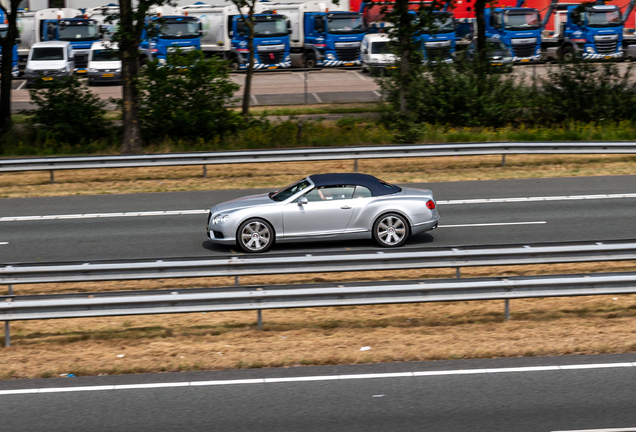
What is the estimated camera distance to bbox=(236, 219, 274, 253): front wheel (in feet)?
41.7

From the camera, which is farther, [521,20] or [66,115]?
[521,20]

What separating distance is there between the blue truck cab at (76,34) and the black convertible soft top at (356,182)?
29.4 m

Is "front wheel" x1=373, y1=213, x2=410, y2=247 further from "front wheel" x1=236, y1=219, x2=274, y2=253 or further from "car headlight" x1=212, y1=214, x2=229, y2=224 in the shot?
"car headlight" x1=212, y1=214, x2=229, y2=224

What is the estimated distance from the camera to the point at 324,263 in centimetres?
990

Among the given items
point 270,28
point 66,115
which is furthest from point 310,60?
point 66,115

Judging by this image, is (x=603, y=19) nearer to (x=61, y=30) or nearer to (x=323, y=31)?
(x=323, y=31)

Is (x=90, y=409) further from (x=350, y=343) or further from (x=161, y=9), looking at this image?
(x=161, y=9)

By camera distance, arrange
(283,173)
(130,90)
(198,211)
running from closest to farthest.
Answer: (198,211) < (283,173) < (130,90)

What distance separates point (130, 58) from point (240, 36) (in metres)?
16.5

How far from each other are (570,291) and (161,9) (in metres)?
35.2

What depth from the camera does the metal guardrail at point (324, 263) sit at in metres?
9.68

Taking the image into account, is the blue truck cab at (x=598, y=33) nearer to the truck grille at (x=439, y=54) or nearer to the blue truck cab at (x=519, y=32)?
the blue truck cab at (x=519, y=32)

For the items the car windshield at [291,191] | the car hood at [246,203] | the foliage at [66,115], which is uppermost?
the foliage at [66,115]

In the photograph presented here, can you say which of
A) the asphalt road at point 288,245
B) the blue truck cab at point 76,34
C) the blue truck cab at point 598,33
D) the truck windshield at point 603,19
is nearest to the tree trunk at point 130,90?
the asphalt road at point 288,245
